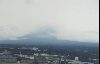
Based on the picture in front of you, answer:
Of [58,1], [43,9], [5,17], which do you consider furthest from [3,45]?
A: [58,1]

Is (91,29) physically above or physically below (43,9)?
below

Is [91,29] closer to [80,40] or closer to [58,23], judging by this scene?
[80,40]

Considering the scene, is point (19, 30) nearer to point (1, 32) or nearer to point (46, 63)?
point (1, 32)

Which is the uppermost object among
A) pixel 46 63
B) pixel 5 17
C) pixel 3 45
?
pixel 5 17

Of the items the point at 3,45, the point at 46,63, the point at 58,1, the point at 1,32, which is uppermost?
the point at 58,1

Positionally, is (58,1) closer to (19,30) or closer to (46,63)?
(19,30)

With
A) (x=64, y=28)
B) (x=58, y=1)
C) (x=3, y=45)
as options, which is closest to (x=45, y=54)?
(x=64, y=28)

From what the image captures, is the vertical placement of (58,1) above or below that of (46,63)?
above
